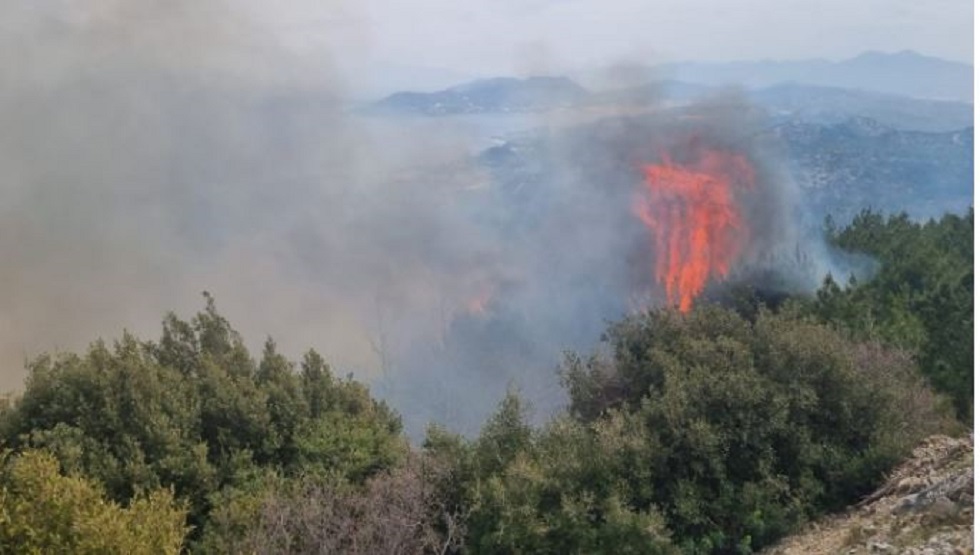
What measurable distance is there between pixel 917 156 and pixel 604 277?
76.8 feet

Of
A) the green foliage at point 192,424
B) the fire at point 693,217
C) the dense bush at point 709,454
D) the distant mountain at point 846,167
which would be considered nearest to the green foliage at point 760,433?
the dense bush at point 709,454

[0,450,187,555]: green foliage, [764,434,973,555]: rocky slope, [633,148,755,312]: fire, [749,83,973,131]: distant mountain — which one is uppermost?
[749,83,973,131]: distant mountain

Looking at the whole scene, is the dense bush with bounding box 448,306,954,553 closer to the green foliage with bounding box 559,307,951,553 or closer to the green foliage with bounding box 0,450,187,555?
the green foliage with bounding box 559,307,951,553

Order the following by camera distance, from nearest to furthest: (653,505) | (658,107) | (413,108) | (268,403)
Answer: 1. (653,505)
2. (268,403)
3. (658,107)
4. (413,108)

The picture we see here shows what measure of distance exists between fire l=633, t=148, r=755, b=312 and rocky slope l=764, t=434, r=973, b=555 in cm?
1889

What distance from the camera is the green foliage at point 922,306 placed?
20281mm

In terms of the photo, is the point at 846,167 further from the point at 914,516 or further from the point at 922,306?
the point at 914,516

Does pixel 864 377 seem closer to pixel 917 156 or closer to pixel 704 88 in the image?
pixel 704 88

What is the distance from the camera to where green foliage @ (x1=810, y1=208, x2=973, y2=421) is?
66.5 ft

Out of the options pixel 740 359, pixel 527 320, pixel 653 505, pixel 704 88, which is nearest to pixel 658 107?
pixel 704 88

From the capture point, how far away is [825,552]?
11758 millimetres

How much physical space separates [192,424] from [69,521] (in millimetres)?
5619

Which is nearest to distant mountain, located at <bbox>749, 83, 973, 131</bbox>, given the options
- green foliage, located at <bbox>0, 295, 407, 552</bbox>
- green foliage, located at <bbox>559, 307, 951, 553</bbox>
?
green foliage, located at <bbox>559, 307, 951, 553</bbox>

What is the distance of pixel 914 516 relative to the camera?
10.9 meters
